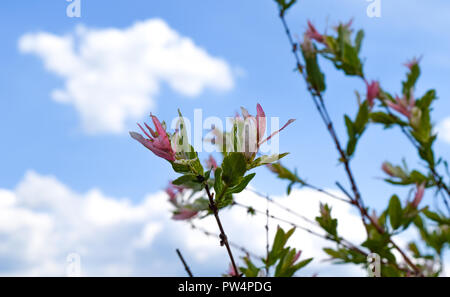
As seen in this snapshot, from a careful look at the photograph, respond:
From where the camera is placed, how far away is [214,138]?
73cm

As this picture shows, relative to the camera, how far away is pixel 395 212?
1.25 meters

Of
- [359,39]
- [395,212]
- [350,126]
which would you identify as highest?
[359,39]

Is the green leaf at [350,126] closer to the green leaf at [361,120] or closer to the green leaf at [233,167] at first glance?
the green leaf at [361,120]

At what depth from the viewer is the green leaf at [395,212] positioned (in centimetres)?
125

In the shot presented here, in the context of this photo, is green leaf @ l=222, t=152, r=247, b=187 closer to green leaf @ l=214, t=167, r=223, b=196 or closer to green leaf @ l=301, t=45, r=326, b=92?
green leaf @ l=214, t=167, r=223, b=196

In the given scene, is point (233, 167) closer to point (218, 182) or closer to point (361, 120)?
point (218, 182)

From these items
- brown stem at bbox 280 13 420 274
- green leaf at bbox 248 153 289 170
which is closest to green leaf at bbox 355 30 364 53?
brown stem at bbox 280 13 420 274

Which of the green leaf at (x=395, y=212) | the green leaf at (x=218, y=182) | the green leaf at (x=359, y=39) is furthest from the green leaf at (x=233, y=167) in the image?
the green leaf at (x=359, y=39)

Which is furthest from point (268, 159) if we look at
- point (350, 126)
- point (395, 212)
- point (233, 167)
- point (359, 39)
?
point (359, 39)

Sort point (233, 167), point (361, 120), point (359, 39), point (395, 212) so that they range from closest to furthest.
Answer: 1. point (233, 167)
2. point (395, 212)
3. point (361, 120)
4. point (359, 39)

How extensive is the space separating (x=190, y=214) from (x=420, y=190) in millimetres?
684
